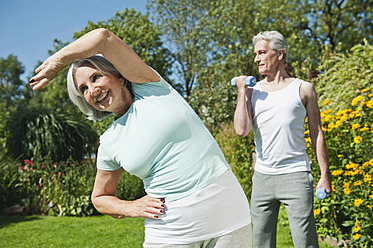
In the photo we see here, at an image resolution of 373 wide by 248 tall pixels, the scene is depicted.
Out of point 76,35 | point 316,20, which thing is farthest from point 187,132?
point 76,35

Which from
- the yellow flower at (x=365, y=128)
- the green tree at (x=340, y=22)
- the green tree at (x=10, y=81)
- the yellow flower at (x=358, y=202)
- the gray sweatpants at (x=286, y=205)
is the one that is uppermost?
the green tree at (x=10, y=81)

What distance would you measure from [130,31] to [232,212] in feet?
47.8

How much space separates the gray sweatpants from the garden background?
137 centimetres

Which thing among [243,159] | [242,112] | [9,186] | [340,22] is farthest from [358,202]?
[340,22]

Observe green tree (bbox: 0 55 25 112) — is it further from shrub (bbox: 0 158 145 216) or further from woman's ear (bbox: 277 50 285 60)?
woman's ear (bbox: 277 50 285 60)

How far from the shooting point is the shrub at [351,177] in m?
3.23

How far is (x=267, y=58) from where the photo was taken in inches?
89.4

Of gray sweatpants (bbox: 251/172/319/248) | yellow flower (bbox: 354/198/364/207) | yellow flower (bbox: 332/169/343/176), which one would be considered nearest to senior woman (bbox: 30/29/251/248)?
gray sweatpants (bbox: 251/172/319/248)

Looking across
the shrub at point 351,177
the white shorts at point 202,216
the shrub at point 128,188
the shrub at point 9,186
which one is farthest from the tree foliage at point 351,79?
the shrub at point 9,186

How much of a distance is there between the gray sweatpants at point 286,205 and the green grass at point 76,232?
68.1 inches

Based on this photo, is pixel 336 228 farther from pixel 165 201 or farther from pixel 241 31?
pixel 241 31

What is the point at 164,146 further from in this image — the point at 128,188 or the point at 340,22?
the point at 340,22

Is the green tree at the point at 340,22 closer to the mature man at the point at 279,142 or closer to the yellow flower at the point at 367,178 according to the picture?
the yellow flower at the point at 367,178

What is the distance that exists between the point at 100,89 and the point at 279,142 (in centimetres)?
126
